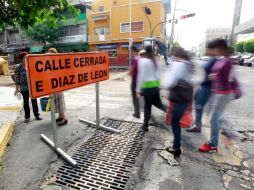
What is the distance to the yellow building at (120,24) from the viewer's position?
25.9 m

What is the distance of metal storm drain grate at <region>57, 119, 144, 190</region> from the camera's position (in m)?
2.72

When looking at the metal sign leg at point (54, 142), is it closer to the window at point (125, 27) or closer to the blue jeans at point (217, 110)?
the blue jeans at point (217, 110)

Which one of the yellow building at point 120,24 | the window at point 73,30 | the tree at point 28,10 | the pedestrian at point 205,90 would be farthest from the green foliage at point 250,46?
the tree at point 28,10

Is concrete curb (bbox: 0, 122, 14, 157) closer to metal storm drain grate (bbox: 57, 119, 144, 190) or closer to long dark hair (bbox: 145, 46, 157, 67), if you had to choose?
metal storm drain grate (bbox: 57, 119, 144, 190)

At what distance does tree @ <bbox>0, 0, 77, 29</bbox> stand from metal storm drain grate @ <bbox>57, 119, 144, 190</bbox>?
8.24ft

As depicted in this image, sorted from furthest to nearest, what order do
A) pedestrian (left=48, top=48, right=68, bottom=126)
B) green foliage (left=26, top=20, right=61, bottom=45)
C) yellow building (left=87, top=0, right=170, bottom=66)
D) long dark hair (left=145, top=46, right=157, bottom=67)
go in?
1. green foliage (left=26, top=20, right=61, bottom=45)
2. yellow building (left=87, top=0, right=170, bottom=66)
3. pedestrian (left=48, top=48, right=68, bottom=126)
4. long dark hair (left=145, top=46, right=157, bottom=67)

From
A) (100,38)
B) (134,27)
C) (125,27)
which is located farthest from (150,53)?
(100,38)

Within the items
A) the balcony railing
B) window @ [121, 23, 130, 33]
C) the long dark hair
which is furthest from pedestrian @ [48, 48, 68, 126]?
the balcony railing

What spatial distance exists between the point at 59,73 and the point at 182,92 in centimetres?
187

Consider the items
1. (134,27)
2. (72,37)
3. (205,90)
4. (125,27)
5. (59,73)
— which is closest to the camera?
(59,73)

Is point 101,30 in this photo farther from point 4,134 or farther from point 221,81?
point 221,81

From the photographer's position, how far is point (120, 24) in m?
27.6

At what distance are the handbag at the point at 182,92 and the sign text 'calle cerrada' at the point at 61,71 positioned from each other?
1656 millimetres

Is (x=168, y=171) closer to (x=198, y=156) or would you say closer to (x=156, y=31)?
(x=198, y=156)
